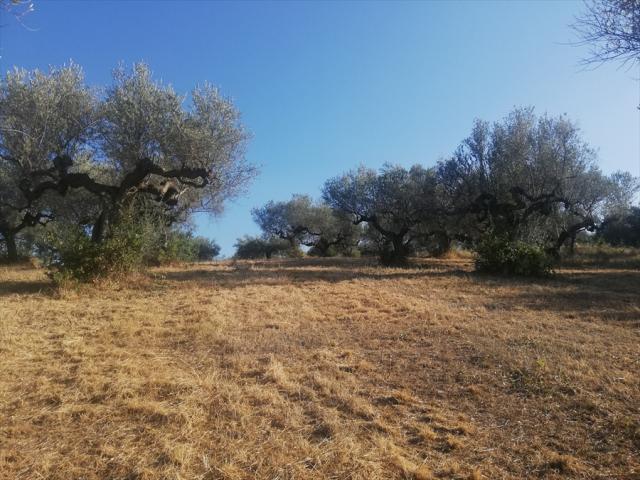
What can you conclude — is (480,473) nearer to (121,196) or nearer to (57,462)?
(57,462)

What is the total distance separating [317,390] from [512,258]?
10.9 m

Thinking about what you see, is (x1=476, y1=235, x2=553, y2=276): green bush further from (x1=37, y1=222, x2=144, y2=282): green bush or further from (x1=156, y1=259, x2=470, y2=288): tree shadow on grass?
(x1=37, y1=222, x2=144, y2=282): green bush

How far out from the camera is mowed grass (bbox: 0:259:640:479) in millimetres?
3285

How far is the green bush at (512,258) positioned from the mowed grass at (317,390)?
4.58 meters

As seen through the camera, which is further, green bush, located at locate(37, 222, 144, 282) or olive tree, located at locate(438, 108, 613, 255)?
olive tree, located at locate(438, 108, 613, 255)

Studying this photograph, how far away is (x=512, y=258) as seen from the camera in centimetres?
1371

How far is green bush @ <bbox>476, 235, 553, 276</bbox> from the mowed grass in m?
4.58

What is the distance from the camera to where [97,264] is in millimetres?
10414

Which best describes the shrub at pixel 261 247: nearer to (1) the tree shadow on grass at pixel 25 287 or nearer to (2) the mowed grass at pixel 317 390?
(1) the tree shadow on grass at pixel 25 287

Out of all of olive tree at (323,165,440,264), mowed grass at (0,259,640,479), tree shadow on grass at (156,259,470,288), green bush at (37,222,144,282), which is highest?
olive tree at (323,165,440,264)

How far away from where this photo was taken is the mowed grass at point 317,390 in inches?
129

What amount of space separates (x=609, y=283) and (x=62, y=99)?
16.6 meters

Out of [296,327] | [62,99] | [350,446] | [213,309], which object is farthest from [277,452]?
[62,99]

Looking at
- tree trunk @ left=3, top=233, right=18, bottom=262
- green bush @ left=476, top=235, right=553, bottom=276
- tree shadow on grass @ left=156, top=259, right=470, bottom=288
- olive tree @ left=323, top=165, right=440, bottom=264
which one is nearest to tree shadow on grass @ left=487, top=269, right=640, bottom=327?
green bush @ left=476, top=235, right=553, bottom=276
